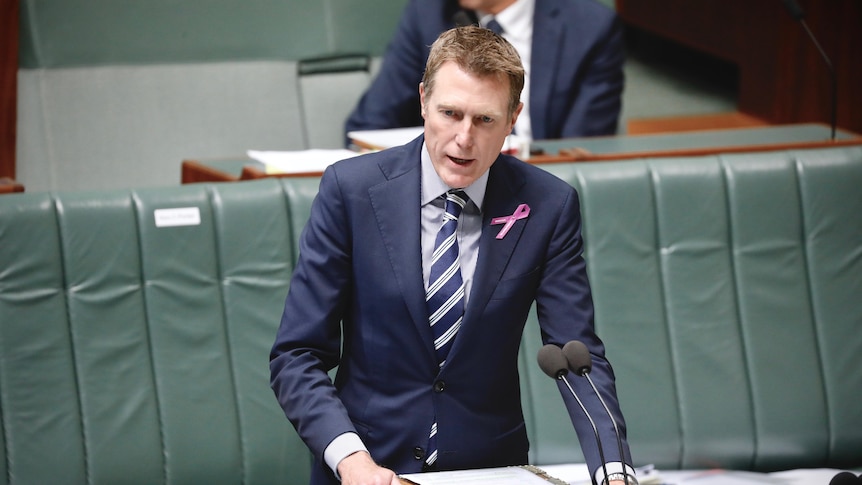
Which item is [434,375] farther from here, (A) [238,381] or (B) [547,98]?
(B) [547,98]

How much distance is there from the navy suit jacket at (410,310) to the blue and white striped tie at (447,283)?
27mm

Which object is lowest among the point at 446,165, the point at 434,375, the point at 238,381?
the point at 238,381

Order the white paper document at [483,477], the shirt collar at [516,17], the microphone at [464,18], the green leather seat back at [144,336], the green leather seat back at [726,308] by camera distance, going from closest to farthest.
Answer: the white paper document at [483,477] < the green leather seat back at [144,336] < the green leather seat back at [726,308] < the microphone at [464,18] < the shirt collar at [516,17]

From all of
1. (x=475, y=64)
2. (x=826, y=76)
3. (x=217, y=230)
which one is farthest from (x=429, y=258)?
(x=826, y=76)

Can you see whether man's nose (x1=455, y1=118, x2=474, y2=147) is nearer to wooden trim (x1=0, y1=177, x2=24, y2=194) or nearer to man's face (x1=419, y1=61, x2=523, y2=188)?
man's face (x1=419, y1=61, x2=523, y2=188)

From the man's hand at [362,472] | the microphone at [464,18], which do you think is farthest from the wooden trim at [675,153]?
the man's hand at [362,472]

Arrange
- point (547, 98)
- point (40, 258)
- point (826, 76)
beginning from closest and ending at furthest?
point (40, 258), point (547, 98), point (826, 76)

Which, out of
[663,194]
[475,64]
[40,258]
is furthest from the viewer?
[663,194]

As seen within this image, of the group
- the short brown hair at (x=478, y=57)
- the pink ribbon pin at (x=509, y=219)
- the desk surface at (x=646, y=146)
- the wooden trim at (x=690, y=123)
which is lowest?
the wooden trim at (x=690, y=123)

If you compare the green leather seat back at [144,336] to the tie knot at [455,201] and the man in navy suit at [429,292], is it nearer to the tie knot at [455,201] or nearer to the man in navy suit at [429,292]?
the man in navy suit at [429,292]

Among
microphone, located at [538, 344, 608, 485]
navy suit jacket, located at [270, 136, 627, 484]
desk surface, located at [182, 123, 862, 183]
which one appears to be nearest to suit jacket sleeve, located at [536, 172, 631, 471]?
navy suit jacket, located at [270, 136, 627, 484]

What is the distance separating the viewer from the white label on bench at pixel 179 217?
7.97 feet

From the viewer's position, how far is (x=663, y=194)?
8.62ft

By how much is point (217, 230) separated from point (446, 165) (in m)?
0.97
